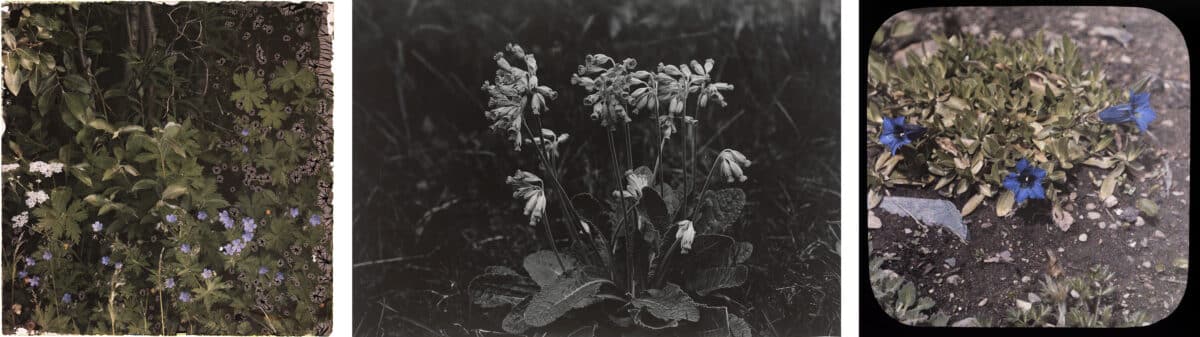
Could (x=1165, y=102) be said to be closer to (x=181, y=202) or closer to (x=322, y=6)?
(x=322, y=6)

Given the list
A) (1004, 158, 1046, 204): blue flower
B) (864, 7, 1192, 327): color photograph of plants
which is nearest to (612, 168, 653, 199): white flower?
(864, 7, 1192, 327): color photograph of plants

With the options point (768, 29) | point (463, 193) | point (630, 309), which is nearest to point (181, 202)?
point (463, 193)

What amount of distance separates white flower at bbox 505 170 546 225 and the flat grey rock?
98 cm

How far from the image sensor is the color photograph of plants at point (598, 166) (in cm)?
190

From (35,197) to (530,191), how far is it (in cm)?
141

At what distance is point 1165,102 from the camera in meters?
1.86

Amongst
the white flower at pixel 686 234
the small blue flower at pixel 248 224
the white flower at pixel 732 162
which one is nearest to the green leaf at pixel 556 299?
the white flower at pixel 686 234

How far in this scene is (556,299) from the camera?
6.35 feet

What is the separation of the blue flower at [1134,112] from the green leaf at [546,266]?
1.52 metres

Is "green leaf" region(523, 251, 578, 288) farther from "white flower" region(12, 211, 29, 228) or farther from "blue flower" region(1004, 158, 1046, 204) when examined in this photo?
"white flower" region(12, 211, 29, 228)

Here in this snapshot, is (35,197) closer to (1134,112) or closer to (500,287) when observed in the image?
(500,287)

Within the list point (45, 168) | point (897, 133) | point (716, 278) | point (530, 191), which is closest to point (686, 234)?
point (716, 278)

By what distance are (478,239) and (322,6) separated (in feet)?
→ 2.59

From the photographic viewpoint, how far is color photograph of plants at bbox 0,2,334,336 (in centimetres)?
192
